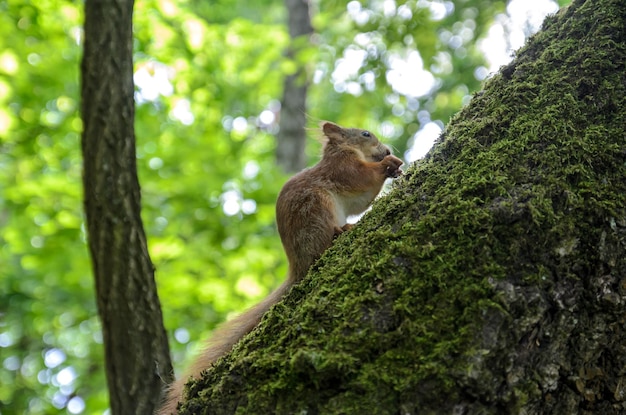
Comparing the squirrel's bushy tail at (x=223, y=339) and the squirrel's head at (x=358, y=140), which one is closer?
the squirrel's bushy tail at (x=223, y=339)

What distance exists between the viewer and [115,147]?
3234 millimetres

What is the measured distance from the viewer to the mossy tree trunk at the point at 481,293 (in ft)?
4.11

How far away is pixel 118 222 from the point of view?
315cm

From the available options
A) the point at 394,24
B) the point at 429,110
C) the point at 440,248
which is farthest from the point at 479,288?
the point at 429,110

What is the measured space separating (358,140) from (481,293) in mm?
2502

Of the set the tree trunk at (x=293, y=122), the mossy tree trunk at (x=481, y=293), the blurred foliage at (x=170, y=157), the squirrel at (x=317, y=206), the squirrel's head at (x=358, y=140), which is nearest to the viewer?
the mossy tree trunk at (x=481, y=293)

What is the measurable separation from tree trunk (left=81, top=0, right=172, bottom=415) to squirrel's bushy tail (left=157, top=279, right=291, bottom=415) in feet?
2.56

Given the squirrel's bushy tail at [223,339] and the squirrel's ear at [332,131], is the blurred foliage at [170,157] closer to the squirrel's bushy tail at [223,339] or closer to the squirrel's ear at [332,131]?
the squirrel's ear at [332,131]

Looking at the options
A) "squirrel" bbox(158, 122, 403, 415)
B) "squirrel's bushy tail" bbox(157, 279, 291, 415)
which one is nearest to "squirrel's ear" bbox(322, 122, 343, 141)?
"squirrel" bbox(158, 122, 403, 415)

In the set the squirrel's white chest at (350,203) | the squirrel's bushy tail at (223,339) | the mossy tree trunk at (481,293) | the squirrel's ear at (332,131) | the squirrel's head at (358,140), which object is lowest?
the mossy tree trunk at (481,293)

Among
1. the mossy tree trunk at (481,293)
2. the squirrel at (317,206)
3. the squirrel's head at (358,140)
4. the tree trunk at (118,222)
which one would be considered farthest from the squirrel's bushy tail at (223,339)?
the squirrel's head at (358,140)

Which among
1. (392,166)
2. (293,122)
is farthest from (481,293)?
(293,122)

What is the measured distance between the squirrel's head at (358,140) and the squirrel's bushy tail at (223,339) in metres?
1.35

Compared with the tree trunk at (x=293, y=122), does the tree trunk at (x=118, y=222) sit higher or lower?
lower
